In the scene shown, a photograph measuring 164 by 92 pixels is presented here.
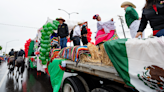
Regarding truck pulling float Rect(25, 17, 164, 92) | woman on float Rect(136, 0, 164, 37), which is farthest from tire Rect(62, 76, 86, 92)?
woman on float Rect(136, 0, 164, 37)

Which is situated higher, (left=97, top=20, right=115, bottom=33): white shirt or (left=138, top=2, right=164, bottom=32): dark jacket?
(left=97, top=20, right=115, bottom=33): white shirt

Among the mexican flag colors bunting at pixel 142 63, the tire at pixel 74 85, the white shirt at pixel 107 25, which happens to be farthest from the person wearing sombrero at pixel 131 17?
the tire at pixel 74 85

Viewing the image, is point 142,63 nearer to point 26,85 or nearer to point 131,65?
point 131,65

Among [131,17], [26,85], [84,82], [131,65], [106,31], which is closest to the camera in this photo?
[131,65]

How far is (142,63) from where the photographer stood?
1395mm

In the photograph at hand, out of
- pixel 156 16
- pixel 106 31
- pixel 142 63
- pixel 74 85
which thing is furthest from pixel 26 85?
pixel 156 16

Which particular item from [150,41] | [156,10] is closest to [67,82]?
[150,41]

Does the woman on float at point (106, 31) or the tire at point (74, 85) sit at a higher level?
the woman on float at point (106, 31)

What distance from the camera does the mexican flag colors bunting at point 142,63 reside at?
4.09 feet

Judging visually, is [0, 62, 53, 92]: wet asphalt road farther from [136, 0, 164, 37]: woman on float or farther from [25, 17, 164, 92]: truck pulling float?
[136, 0, 164, 37]: woman on float

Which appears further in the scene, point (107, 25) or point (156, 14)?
point (107, 25)

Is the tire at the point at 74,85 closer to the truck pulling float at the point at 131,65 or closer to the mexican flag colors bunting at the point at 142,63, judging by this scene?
the truck pulling float at the point at 131,65

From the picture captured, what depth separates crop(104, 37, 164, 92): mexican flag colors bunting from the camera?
125 centimetres

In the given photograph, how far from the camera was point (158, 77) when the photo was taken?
1230 millimetres
